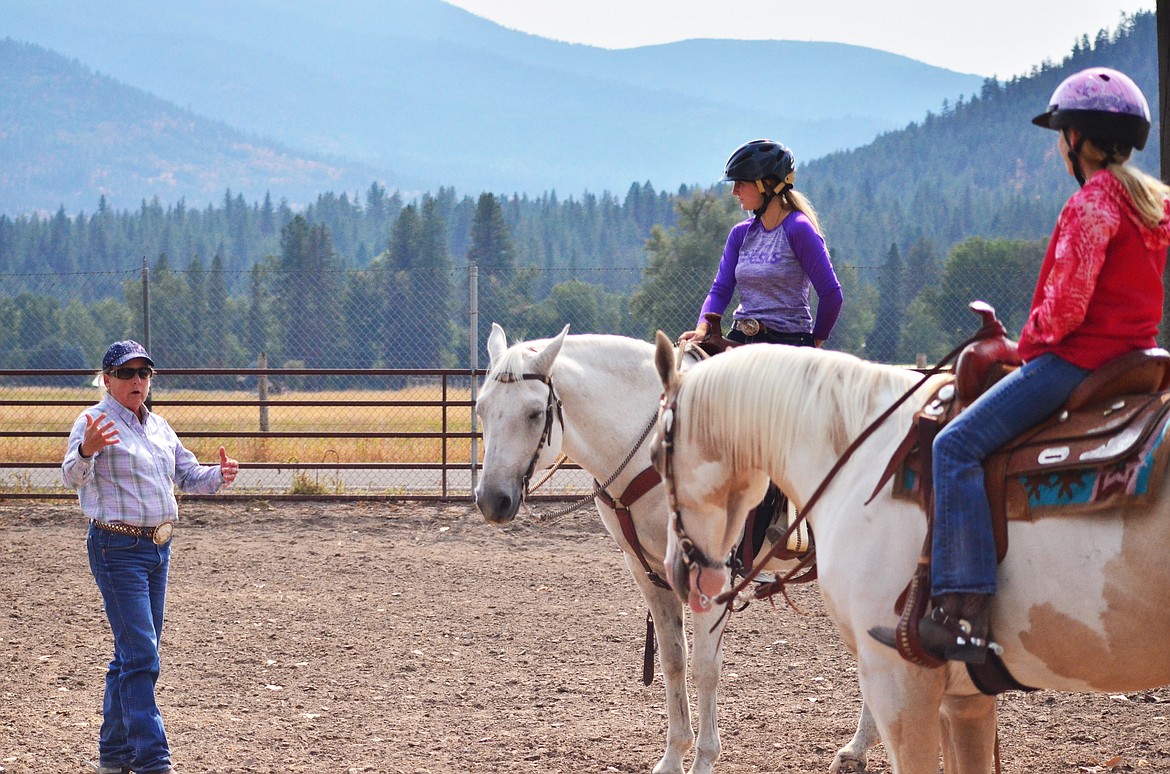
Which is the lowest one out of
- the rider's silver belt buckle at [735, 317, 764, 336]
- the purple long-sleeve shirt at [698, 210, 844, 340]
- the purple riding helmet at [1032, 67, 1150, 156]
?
the rider's silver belt buckle at [735, 317, 764, 336]

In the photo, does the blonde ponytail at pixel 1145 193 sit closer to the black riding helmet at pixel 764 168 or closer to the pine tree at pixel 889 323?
the black riding helmet at pixel 764 168

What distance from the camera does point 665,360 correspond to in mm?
2967

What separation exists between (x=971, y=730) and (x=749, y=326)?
1.87 metres

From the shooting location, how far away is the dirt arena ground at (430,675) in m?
4.50

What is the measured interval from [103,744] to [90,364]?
107 feet

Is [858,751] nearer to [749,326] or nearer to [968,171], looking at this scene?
[749,326]

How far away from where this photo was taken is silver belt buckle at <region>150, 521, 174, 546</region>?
4.07m

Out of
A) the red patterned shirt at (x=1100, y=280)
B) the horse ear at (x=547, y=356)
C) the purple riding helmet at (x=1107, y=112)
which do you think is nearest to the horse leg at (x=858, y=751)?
the horse ear at (x=547, y=356)

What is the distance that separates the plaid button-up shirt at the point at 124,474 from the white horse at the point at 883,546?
7.05 ft

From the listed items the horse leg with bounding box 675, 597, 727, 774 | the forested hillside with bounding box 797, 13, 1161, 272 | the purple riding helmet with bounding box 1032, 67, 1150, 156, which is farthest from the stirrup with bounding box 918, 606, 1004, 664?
the forested hillside with bounding box 797, 13, 1161, 272

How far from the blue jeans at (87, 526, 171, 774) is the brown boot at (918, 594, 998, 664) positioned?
9.45ft

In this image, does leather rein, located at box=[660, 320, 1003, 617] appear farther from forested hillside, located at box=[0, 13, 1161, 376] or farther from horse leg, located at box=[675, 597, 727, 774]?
forested hillside, located at box=[0, 13, 1161, 376]

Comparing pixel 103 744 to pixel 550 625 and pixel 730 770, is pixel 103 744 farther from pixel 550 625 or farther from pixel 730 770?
pixel 550 625

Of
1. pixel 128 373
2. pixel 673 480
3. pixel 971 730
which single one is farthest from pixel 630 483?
pixel 128 373
